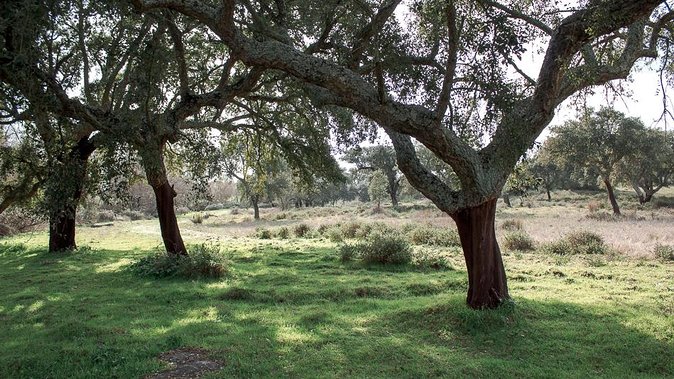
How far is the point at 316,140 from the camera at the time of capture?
17.7 m

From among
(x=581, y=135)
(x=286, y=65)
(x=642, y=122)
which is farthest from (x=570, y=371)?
(x=642, y=122)

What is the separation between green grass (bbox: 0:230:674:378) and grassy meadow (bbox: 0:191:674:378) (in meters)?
0.03

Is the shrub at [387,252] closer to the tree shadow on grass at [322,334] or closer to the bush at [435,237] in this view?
the tree shadow on grass at [322,334]

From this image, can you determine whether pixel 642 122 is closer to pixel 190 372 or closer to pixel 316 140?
pixel 316 140

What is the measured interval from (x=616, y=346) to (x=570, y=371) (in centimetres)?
133

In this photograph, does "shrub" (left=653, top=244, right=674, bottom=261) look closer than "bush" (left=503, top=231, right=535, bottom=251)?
Yes

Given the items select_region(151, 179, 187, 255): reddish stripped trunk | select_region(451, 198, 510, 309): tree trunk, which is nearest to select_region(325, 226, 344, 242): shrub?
select_region(151, 179, 187, 255): reddish stripped trunk

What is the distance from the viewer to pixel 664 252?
577 inches

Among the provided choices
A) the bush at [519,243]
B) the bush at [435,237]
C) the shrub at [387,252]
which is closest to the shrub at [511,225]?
the bush at [435,237]

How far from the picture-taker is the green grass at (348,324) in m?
6.48

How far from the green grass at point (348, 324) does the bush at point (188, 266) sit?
490mm

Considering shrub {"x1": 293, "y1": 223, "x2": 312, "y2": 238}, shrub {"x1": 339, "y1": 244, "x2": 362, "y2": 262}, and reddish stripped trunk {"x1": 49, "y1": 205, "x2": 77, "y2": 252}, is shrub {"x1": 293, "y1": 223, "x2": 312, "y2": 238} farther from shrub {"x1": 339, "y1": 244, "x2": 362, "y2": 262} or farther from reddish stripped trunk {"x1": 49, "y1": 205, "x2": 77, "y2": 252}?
reddish stripped trunk {"x1": 49, "y1": 205, "x2": 77, "y2": 252}

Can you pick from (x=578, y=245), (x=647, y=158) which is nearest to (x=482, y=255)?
(x=578, y=245)

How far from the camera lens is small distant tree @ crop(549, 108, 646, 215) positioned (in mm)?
36375
